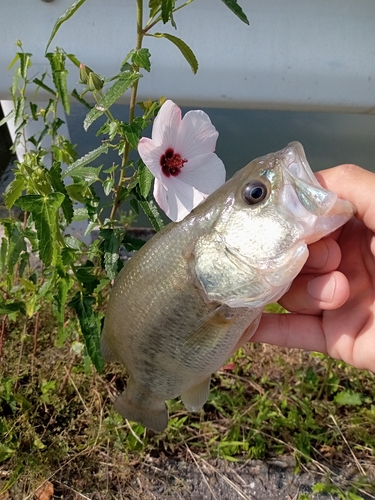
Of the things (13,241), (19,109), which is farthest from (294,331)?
(19,109)

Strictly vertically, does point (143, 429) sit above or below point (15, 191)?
below

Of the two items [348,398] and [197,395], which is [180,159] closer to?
[197,395]

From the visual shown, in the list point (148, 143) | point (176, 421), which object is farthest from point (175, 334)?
point (176, 421)

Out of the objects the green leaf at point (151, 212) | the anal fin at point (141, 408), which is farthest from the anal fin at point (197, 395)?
the green leaf at point (151, 212)

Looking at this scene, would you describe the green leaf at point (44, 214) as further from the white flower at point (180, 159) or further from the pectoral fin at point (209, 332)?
the pectoral fin at point (209, 332)

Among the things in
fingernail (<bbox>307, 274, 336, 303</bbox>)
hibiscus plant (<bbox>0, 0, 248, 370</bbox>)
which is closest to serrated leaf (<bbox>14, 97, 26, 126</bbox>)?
hibiscus plant (<bbox>0, 0, 248, 370</bbox>)

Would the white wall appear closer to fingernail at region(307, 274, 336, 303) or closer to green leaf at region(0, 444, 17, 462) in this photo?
fingernail at region(307, 274, 336, 303)
